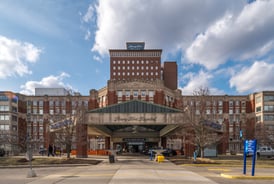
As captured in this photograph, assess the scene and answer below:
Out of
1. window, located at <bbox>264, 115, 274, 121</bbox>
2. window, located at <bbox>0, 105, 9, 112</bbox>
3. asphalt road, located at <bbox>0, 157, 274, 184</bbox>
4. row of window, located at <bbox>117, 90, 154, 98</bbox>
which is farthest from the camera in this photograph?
window, located at <bbox>0, 105, 9, 112</bbox>

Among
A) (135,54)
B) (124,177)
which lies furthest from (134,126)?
(135,54)

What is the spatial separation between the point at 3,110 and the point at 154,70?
61939 millimetres

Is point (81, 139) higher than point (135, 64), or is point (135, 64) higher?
point (135, 64)

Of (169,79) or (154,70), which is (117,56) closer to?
(154,70)

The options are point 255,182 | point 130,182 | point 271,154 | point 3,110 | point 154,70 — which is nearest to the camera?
point 130,182

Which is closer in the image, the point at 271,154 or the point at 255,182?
the point at 255,182

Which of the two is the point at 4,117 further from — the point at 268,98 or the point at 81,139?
the point at 268,98

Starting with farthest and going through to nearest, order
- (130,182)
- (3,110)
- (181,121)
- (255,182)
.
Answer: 1. (3,110)
2. (181,121)
3. (255,182)
4. (130,182)

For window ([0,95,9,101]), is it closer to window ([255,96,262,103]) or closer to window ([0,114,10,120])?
window ([0,114,10,120])

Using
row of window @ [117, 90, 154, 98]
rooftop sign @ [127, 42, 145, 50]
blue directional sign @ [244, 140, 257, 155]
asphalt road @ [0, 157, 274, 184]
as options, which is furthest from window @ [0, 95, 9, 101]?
blue directional sign @ [244, 140, 257, 155]

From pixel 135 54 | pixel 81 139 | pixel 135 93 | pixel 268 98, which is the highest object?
pixel 135 54

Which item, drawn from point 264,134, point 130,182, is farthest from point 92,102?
point 130,182

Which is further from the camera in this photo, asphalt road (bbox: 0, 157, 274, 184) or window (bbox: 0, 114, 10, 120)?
window (bbox: 0, 114, 10, 120)

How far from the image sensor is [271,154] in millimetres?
44469
